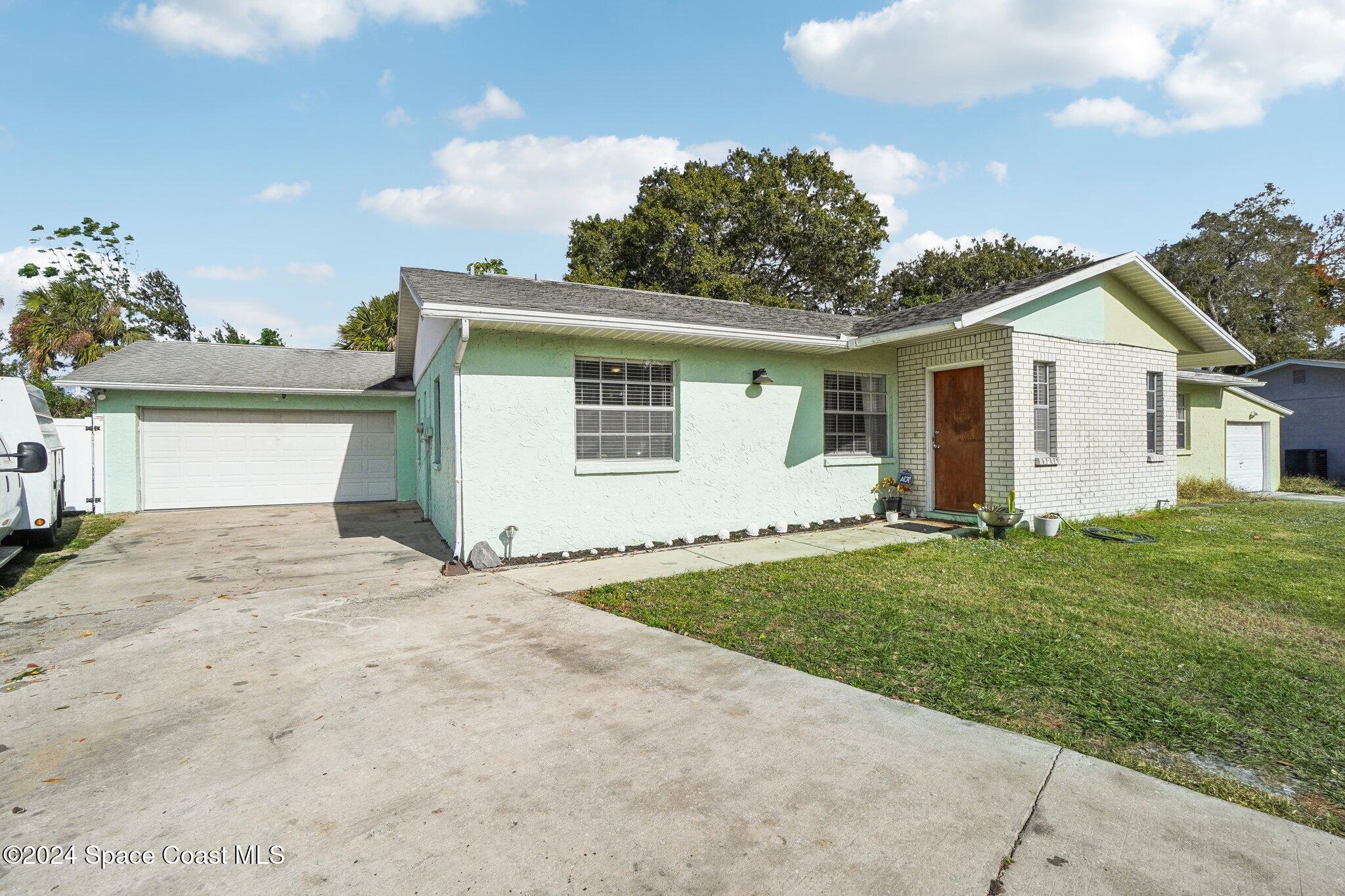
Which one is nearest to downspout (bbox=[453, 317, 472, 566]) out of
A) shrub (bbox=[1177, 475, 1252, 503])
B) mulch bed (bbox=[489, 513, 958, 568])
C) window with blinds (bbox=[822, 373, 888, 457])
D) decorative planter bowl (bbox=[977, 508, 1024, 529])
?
mulch bed (bbox=[489, 513, 958, 568])

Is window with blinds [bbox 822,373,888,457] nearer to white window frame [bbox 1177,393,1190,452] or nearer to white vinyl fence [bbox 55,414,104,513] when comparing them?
white window frame [bbox 1177,393,1190,452]

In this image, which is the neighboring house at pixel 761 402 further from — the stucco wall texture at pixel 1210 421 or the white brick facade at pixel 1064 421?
the stucco wall texture at pixel 1210 421

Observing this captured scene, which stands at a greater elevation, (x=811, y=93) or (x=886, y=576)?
(x=811, y=93)

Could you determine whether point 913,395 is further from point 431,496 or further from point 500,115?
point 500,115

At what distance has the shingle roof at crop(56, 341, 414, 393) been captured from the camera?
12.8 metres

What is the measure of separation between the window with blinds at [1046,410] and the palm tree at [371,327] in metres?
19.0

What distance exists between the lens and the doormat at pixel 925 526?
30.5ft

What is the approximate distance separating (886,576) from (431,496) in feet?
26.1

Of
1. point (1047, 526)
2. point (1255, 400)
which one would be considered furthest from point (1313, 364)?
point (1047, 526)

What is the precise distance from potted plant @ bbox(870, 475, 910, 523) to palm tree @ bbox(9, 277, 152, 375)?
80.6 feet

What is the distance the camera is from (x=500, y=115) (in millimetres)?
12750

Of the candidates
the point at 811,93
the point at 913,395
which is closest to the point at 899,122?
the point at 811,93

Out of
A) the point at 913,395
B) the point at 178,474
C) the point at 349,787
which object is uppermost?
the point at 913,395

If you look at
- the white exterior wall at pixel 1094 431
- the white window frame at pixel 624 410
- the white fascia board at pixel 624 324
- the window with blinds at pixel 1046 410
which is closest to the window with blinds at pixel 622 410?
the white window frame at pixel 624 410
